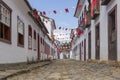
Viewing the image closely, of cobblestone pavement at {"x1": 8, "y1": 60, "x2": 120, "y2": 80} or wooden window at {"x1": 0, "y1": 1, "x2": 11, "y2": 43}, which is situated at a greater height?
wooden window at {"x1": 0, "y1": 1, "x2": 11, "y2": 43}

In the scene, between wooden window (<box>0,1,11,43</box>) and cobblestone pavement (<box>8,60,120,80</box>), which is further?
wooden window (<box>0,1,11,43</box>)

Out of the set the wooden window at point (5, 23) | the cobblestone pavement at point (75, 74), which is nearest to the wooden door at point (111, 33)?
the cobblestone pavement at point (75, 74)

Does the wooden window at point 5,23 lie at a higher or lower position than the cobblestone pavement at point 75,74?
higher

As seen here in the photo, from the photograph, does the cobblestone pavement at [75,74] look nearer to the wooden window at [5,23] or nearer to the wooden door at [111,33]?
the wooden window at [5,23]

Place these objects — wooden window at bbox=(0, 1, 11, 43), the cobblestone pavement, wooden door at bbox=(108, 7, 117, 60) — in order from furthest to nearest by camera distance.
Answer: wooden door at bbox=(108, 7, 117, 60) < wooden window at bbox=(0, 1, 11, 43) < the cobblestone pavement

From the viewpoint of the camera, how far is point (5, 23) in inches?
439

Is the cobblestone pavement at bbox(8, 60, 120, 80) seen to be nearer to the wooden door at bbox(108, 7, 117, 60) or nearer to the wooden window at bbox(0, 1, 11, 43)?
the wooden window at bbox(0, 1, 11, 43)

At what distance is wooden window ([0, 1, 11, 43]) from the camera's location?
10664 millimetres

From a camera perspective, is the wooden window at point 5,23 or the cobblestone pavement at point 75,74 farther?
the wooden window at point 5,23

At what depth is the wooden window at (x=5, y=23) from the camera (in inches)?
420

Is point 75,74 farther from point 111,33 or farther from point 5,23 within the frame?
point 111,33

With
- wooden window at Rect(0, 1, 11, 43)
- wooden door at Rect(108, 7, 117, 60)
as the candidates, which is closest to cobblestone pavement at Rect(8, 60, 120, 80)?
wooden window at Rect(0, 1, 11, 43)

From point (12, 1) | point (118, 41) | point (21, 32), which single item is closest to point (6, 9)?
point (12, 1)

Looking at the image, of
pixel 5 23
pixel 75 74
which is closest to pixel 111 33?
pixel 5 23
